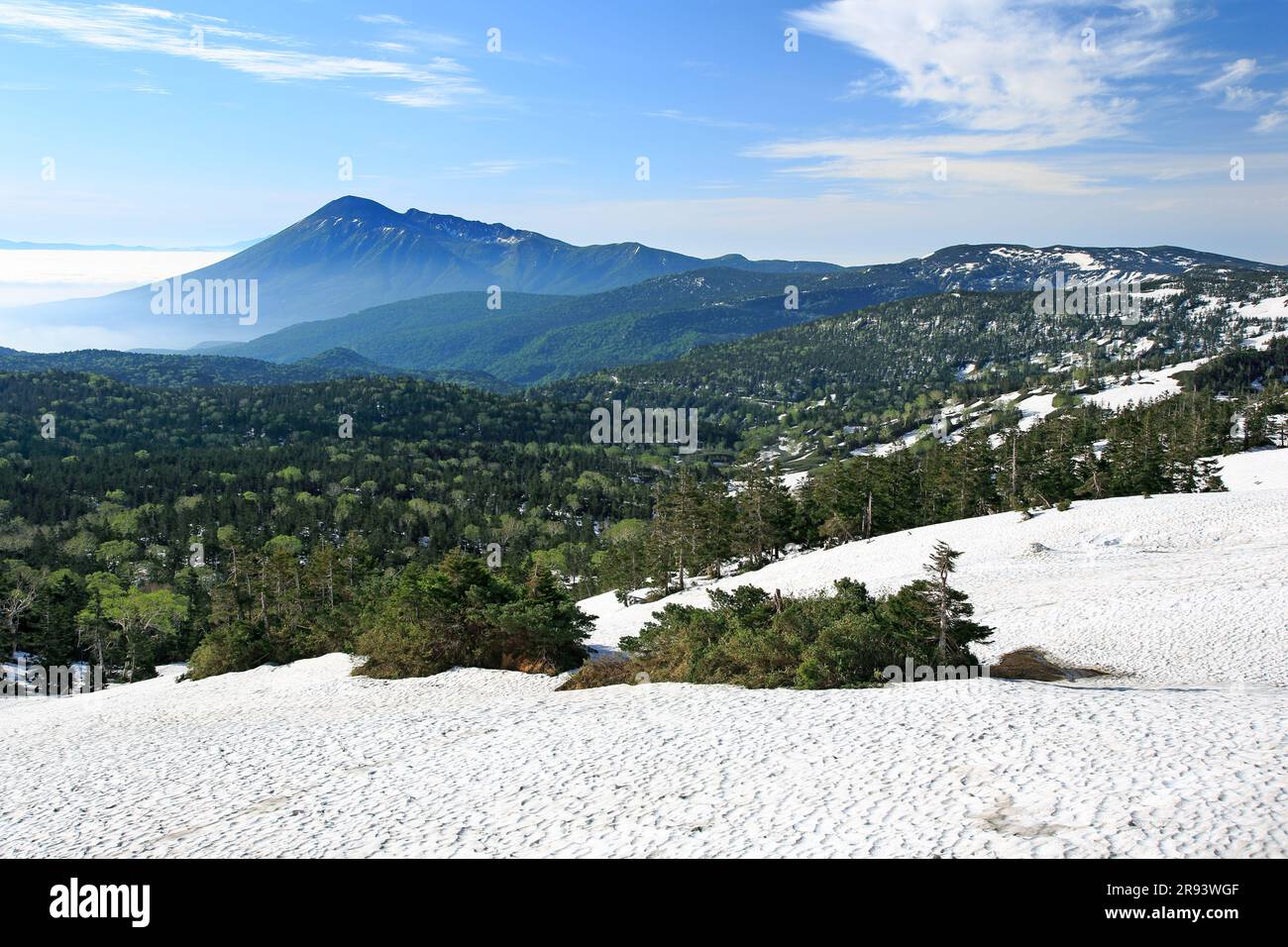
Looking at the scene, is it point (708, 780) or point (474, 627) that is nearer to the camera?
point (708, 780)

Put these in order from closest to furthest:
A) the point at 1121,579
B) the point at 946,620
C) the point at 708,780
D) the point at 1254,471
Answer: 1. the point at 708,780
2. the point at 946,620
3. the point at 1121,579
4. the point at 1254,471

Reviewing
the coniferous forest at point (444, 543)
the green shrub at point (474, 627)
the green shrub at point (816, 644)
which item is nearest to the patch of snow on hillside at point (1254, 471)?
the coniferous forest at point (444, 543)

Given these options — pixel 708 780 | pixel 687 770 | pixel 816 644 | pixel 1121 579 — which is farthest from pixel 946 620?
pixel 1121 579

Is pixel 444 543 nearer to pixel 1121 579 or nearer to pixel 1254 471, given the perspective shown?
pixel 1254 471

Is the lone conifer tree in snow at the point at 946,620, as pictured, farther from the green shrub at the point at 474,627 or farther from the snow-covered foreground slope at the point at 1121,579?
the green shrub at the point at 474,627
